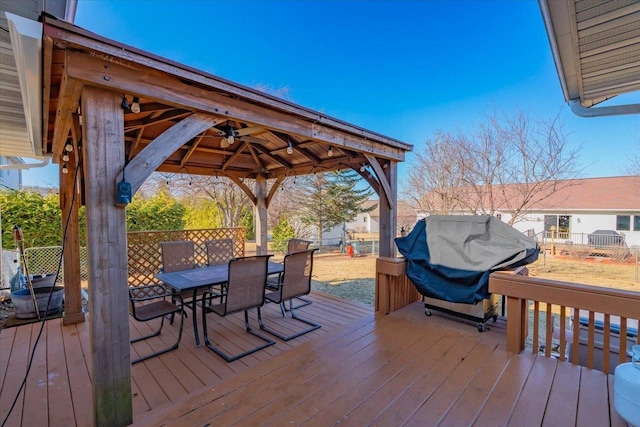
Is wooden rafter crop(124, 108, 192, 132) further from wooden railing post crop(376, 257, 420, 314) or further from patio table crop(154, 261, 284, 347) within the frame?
wooden railing post crop(376, 257, 420, 314)

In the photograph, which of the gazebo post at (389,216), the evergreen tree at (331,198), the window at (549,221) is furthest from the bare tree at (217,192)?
the window at (549,221)

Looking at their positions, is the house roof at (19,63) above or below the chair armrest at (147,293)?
above

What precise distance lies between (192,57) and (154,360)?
41.2 ft

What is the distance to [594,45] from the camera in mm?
2070

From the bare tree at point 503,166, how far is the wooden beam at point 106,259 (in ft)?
27.5

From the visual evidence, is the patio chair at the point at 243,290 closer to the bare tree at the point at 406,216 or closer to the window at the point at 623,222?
the bare tree at the point at 406,216

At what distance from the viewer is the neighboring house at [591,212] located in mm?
12906

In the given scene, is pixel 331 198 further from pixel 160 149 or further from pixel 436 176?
pixel 160 149

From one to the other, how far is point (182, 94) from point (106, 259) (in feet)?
4.27

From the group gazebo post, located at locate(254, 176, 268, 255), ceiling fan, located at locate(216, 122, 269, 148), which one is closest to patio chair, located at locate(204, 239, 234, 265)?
gazebo post, located at locate(254, 176, 268, 255)

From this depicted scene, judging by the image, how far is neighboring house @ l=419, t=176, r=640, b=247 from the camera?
12.9 meters

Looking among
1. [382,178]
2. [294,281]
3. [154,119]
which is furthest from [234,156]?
[294,281]

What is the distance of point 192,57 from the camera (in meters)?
12.0

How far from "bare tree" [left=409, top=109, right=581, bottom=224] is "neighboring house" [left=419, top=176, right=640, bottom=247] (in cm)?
585
